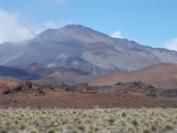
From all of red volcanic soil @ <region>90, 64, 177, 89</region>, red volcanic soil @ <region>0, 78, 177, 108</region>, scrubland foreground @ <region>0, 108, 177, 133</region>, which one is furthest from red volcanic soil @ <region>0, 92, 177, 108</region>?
red volcanic soil @ <region>90, 64, 177, 89</region>

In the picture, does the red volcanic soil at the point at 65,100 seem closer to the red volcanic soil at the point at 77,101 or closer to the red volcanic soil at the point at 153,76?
the red volcanic soil at the point at 77,101

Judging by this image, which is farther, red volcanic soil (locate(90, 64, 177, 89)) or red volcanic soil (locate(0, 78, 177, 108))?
red volcanic soil (locate(90, 64, 177, 89))

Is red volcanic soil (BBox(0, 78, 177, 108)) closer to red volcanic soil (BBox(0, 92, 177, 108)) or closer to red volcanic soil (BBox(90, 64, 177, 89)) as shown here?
red volcanic soil (BBox(0, 92, 177, 108))

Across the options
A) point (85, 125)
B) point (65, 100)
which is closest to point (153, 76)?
point (65, 100)

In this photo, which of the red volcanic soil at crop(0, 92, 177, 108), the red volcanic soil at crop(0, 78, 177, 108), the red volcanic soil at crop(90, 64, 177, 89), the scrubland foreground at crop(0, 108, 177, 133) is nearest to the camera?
the scrubland foreground at crop(0, 108, 177, 133)

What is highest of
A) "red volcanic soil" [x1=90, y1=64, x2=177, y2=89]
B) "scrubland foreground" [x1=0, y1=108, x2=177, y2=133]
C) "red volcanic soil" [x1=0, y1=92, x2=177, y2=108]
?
"red volcanic soil" [x1=90, y1=64, x2=177, y2=89]

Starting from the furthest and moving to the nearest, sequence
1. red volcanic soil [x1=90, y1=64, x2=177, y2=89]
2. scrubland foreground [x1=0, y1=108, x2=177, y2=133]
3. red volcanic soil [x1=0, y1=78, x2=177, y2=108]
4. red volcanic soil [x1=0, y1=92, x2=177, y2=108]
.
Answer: red volcanic soil [x1=90, y1=64, x2=177, y2=89], red volcanic soil [x1=0, y1=78, x2=177, y2=108], red volcanic soil [x1=0, y1=92, x2=177, y2=108], scrubland foreground [x1=0, y1=108, x2=177, y2=133]

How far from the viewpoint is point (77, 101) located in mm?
46438

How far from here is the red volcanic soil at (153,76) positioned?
381ft

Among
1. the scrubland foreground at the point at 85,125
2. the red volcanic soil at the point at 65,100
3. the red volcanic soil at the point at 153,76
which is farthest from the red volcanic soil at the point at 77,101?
the red volcanic soil at the point at 153,76

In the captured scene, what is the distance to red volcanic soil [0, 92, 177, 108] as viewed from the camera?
4362 cm

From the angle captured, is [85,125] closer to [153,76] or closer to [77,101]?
[77,101]

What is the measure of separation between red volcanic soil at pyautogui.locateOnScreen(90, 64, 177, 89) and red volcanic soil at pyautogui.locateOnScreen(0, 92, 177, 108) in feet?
205

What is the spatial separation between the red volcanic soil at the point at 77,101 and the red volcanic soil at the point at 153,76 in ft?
205
